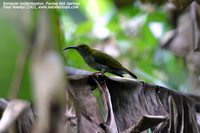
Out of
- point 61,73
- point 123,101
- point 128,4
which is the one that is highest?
point 128,4

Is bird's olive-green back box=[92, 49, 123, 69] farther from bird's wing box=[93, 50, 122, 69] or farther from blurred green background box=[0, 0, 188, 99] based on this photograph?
blurred green background box=[0, 0, 188, 99]

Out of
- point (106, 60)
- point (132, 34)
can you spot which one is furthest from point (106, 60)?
point (132, 34)

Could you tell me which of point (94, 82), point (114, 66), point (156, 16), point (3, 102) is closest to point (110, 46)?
point (156, 16)

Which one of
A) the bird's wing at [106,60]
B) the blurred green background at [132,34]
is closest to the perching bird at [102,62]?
the bird's wing at [106,60]

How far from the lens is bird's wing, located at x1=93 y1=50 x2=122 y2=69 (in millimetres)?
2389

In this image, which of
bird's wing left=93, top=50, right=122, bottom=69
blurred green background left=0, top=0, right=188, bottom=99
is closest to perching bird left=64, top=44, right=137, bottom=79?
bird's wing left=93, top=50, right=122, bottom=69

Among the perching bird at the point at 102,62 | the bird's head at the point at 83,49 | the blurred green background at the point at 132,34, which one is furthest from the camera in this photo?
the blurred green background at the point at 132,34

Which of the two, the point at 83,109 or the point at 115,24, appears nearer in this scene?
the point at 83,109

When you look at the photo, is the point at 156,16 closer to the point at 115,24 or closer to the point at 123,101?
the point at 115,24

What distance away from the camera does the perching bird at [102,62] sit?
7.76 feet

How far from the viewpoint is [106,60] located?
2453mm

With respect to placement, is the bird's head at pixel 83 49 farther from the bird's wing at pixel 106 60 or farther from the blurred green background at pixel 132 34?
the blurred green background at pixel 132 34

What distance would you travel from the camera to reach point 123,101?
1767 mm

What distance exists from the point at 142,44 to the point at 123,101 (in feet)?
8.65
